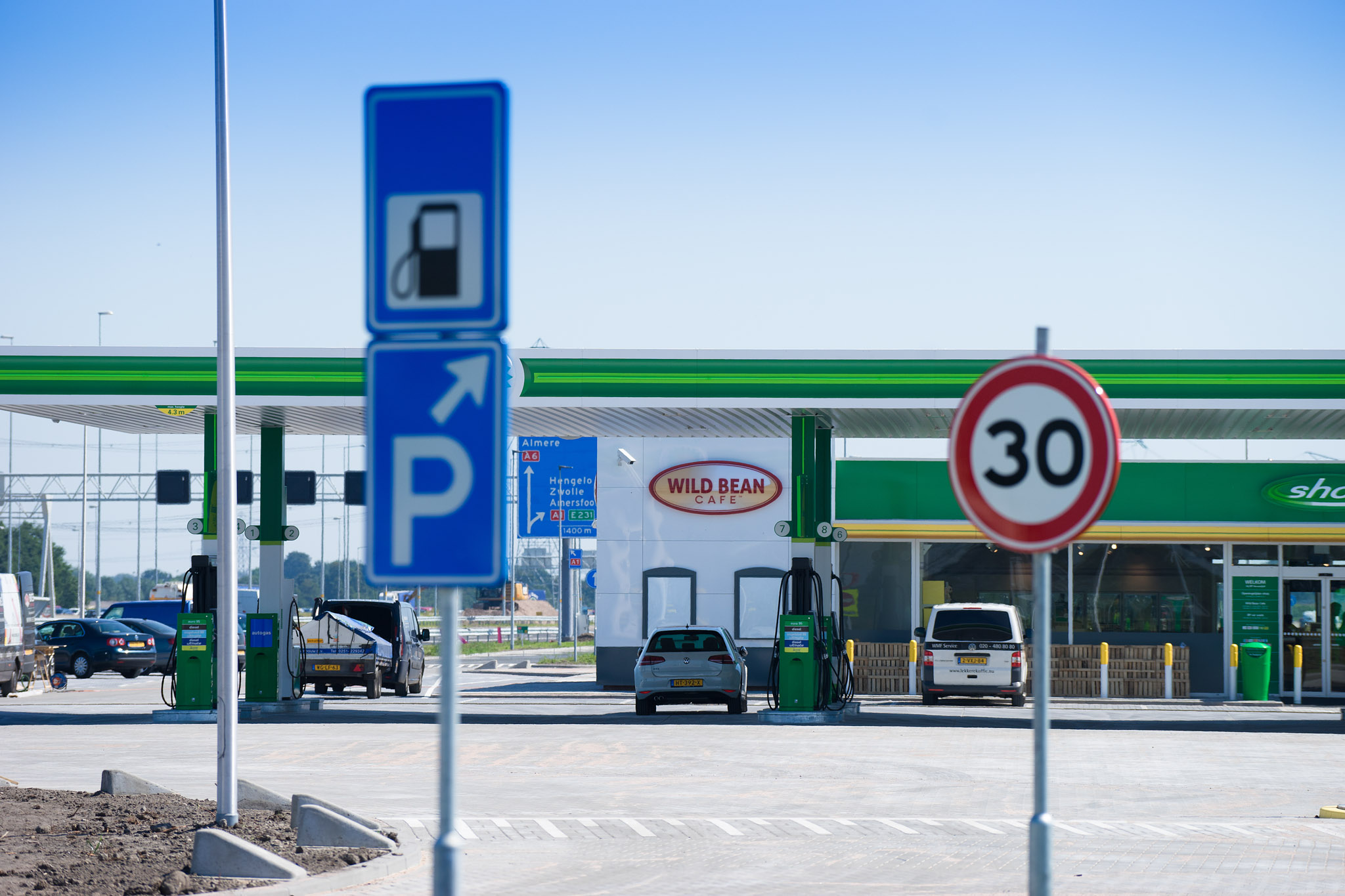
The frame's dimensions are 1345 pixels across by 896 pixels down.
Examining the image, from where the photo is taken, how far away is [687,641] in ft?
82.5

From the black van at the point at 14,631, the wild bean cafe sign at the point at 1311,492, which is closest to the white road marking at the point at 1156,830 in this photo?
the wild bean cafe sign at the point at 1311,492

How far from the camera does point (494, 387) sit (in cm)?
453

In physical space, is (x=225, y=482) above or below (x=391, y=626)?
above

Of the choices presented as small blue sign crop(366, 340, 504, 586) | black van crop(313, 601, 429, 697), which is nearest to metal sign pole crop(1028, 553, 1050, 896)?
small blue sign crop(366, 340, 504, 586)

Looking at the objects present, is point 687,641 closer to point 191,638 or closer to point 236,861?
point 191,638

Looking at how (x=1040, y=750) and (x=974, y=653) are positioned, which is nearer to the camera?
(x=1040, y=750)

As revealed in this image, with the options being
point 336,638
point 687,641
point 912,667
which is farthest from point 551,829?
point 912,667

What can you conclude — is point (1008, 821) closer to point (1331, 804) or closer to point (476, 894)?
point (1331, 804)

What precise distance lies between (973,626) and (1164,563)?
719 cm

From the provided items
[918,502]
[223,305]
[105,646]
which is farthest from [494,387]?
[105,646]

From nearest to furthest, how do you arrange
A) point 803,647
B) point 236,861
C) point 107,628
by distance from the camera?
1. point 236,861
2. point 803,647
3. point 107,628

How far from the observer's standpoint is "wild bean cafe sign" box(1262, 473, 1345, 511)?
31688mm

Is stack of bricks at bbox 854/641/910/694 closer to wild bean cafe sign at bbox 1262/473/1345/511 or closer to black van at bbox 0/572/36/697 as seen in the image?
wild bean cafe sign at bbox 1262/473/1345/511

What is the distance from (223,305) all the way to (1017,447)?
887cm
